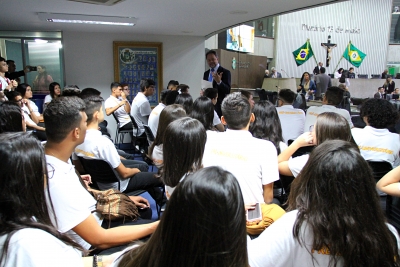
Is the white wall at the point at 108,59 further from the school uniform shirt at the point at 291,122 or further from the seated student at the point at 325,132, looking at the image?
the seated student at the point at 325,132

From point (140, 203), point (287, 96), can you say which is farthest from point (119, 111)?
point (140, 203)

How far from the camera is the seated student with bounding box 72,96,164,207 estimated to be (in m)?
2.28

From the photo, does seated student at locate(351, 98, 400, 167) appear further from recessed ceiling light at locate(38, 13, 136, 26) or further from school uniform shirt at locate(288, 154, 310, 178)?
recessed ceiling light at locate(38, 13, 136, 26)

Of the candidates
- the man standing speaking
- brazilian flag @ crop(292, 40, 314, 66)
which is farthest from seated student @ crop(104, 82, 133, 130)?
brazilian flag @ crop(292, 40, 314, 66)

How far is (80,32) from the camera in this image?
6.05m

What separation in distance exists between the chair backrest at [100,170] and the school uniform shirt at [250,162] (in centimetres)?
86

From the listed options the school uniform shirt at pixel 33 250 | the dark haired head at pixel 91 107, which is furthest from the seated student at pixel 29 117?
the school uniform shirt at pixel 33 250

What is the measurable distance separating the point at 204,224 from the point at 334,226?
1.57 ft

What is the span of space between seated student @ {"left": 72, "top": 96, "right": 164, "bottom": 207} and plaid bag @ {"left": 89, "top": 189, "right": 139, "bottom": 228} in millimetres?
484

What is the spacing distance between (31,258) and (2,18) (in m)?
5.08

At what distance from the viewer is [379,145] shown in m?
2.46

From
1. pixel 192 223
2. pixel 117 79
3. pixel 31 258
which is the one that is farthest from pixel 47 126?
pixel 117 79

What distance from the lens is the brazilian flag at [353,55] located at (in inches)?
623

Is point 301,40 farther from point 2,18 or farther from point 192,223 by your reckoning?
point 192,223
